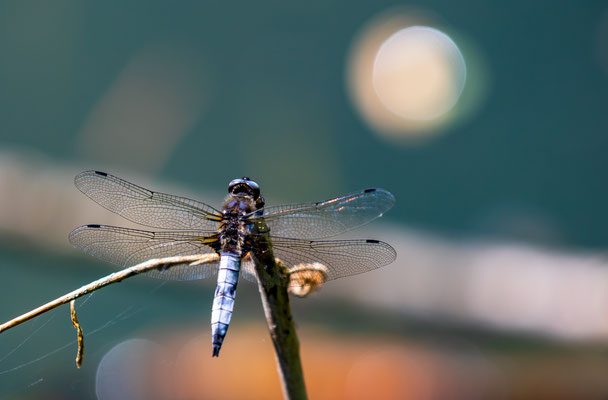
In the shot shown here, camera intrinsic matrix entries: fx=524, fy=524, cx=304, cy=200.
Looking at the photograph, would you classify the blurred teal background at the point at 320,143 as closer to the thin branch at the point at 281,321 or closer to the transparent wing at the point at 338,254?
the transparent wing at the point at 338,254

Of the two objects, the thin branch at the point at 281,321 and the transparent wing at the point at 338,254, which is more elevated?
the transparent wing at the point at 338,254

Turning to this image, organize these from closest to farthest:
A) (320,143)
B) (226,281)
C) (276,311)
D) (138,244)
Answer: (276,311), (226,281), (138,244), (320,143)

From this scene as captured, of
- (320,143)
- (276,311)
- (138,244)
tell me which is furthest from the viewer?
(320,143)

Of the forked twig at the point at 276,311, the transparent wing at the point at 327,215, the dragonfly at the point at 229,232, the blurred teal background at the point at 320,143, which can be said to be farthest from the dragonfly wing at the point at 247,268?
the blurred teal background at the point at 320,143

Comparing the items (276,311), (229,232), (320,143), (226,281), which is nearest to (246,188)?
(229,232)

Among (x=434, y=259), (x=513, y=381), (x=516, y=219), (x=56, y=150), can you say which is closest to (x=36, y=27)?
(x=56, y=150)

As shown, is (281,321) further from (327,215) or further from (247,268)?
(327,215)
